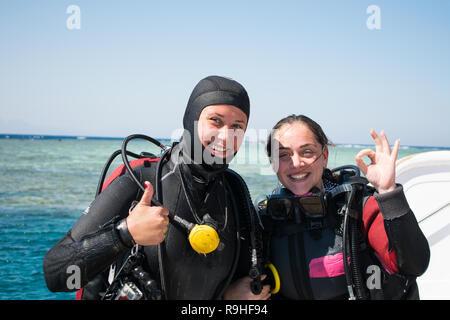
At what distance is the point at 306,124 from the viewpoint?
95.4 inches

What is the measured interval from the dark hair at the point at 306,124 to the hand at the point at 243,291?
2.90 ft

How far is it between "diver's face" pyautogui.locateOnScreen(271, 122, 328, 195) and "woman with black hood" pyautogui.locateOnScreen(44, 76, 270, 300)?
33 cm

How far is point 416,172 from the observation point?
4125 millimetres

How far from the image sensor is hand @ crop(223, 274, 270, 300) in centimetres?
205

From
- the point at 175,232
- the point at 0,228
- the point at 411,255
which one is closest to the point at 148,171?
the point at 175,232

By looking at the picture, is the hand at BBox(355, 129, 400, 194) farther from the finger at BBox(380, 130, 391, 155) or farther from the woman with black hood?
the woman with black hood

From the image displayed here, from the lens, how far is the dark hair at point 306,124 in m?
2.42

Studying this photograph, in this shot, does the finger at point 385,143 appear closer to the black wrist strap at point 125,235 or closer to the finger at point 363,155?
the finger at point 363,155

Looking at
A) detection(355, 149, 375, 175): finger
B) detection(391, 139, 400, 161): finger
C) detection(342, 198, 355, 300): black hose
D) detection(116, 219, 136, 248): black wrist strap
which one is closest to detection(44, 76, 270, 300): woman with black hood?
detection(116, 219, 136, 248): black wrist strap

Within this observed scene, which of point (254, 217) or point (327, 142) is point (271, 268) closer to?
point (254, 217)

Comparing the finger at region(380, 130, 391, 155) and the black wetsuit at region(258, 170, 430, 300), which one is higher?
the finger at region(380, 130, 391, 155)

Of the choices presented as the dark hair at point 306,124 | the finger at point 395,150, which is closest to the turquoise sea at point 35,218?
the dark hair at point 306,124

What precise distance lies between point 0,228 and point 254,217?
336 inches

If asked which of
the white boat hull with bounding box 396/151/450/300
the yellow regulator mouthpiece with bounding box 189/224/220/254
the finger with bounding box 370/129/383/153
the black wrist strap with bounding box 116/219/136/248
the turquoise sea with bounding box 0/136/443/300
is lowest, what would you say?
the turquoise sea with bounding box 0/136/443/300
